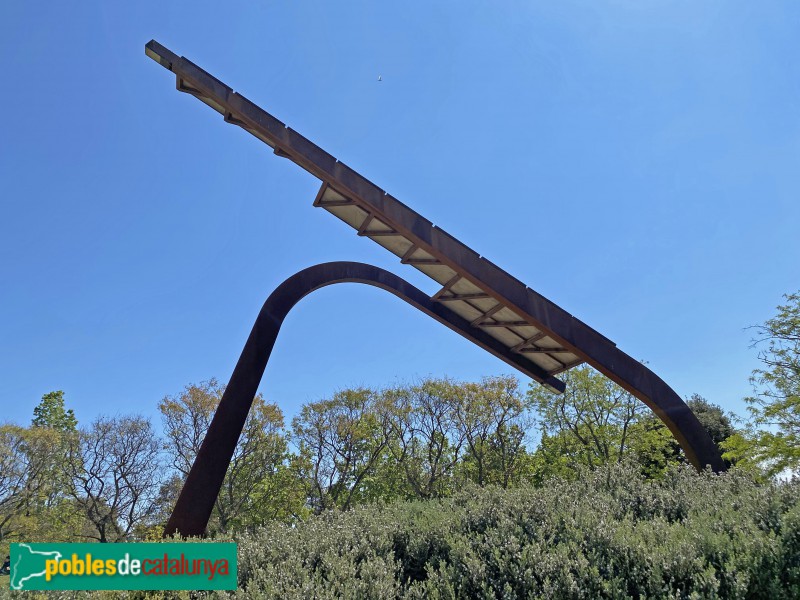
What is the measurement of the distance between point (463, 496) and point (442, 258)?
13.4 ft

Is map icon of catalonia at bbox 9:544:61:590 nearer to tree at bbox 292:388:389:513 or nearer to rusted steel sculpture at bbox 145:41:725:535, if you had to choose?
rusted steel sculpture at bbox 145:41:725:535

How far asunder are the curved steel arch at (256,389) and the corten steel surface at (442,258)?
0.04 meters

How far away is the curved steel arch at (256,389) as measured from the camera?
7852 mm

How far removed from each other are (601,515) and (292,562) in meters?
3.82

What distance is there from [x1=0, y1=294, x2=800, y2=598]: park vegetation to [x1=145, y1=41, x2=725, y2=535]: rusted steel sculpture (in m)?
1.18

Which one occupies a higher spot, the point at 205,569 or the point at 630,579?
the point at 205,569

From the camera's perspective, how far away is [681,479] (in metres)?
7.75

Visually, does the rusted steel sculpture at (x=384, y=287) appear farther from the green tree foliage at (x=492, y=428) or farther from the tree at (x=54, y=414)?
the tree at (x=54, y=414)

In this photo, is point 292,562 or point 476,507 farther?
point 476,507

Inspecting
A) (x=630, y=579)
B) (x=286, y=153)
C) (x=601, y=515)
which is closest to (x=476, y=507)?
(x=601, y=515)

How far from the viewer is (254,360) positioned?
890 cm

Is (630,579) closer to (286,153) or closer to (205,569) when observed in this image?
(205,569)

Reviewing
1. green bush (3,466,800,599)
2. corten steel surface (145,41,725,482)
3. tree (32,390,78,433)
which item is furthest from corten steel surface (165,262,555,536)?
tree (32,390,78,433)

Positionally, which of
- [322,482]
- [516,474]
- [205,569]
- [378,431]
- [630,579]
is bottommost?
[630,579]
